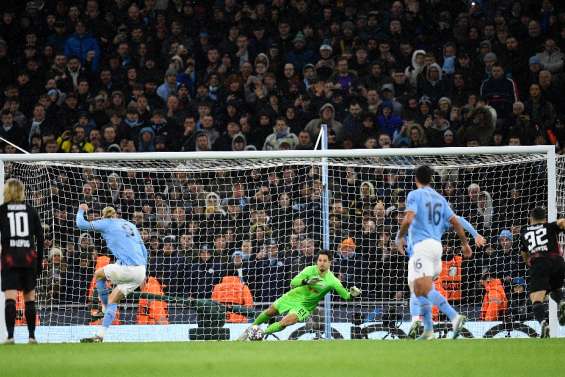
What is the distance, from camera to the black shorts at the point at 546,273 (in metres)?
12.5

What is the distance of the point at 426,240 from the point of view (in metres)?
11.1

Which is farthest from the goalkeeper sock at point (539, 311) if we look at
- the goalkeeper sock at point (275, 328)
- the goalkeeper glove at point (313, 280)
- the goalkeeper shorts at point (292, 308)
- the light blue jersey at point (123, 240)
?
the light blue jersey at point (123, 240)

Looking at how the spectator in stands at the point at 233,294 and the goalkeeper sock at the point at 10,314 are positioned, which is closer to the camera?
the goalkeeper sock at the point at 10,314

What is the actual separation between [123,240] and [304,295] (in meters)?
2.47

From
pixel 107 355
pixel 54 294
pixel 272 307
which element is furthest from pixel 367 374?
pixel 54 294

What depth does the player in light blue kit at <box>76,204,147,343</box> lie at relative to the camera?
13961 millimetres

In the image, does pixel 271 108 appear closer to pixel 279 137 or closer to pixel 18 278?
pixel 279 137

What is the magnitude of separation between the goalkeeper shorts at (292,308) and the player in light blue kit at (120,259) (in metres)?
1.85

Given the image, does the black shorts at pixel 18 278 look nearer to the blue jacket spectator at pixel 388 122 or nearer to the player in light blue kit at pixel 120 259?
the player in light blue kit at pixel 120 259

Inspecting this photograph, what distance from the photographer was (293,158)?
1471cm

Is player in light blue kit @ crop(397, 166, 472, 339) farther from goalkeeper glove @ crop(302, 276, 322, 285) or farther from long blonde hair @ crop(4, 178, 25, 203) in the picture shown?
long blonde hair @ crop(4, 178, 25, 203)

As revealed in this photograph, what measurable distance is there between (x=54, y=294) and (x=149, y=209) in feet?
5.83

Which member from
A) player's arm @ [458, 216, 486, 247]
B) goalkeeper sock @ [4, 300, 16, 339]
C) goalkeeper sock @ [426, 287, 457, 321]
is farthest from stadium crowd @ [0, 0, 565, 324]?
goalkeeper sock @ [426, 287, 457, 321]

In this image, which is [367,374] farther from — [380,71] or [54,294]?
[380,71]
